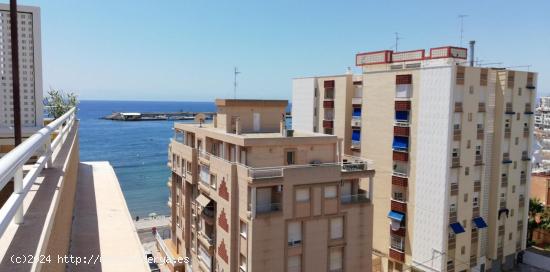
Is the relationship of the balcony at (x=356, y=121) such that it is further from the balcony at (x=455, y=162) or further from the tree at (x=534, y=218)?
the tree at (x=534, y=218)

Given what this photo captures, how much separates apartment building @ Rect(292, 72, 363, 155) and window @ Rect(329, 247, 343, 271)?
11.5m

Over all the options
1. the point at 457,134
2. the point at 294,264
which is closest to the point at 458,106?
the point at 457,134

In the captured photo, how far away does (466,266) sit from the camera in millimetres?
28484

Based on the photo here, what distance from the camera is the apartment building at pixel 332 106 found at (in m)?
33.0

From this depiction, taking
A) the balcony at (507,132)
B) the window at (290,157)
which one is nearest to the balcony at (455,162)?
the balcony at (507,132)

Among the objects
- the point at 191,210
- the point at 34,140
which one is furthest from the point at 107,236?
the point at 191,210

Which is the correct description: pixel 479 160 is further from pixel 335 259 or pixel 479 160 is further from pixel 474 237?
pixel 335 259

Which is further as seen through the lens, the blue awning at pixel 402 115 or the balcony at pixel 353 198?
the blue awning at pixel 402 115

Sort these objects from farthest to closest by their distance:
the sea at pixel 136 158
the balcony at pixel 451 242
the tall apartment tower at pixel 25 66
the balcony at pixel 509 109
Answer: the sea at pixel 136 158 < the balcony at pixel 509 109 < the balcony at pixel 451 242 < the tall apartment tower at pixel 25 66

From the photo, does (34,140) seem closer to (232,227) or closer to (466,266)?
(232,227)

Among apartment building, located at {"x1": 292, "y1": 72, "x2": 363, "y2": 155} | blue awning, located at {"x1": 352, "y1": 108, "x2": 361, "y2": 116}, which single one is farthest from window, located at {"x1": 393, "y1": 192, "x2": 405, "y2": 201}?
blue awning, located at {"x1": 352, "y1": 108, "x2": 361, "y2": 116}

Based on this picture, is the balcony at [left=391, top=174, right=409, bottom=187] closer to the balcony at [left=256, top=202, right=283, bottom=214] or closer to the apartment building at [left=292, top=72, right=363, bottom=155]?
the apartment building at [left=292, top=72, right=363, bottom=155]

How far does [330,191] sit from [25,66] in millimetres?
14286

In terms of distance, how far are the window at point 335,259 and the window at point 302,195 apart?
10.8 ft
